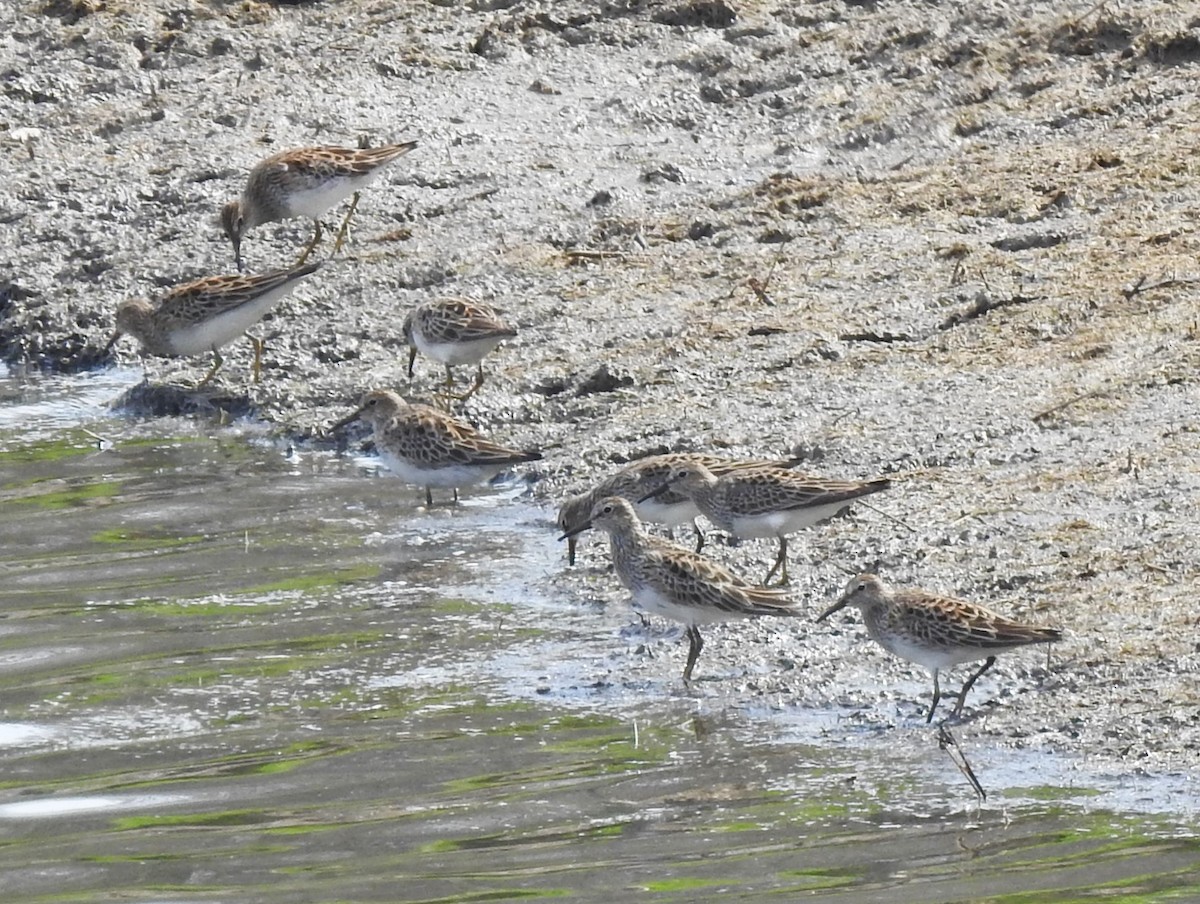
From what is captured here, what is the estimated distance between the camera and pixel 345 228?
47.2ft

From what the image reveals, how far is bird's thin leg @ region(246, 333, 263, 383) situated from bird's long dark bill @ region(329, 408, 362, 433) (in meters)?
1.18

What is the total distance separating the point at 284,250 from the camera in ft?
48.4

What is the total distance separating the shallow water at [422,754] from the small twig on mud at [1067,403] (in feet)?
7.45

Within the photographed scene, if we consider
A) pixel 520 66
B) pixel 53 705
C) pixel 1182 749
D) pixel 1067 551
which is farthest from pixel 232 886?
pixel 520 66

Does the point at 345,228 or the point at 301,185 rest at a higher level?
the point at 301,185

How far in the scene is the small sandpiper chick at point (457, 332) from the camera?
11.7 m

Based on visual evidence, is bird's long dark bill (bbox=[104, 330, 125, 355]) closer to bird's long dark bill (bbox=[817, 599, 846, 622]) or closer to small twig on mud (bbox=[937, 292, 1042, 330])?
small twig on mud (bbox=[937, 292, 1042, 330])

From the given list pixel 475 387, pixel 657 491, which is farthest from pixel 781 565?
pixel 475 387

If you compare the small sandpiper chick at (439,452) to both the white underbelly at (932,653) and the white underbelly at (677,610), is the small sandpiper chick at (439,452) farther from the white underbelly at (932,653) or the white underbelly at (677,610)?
the white underbelly at (932,653)

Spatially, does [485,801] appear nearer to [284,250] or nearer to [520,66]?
[284,250]

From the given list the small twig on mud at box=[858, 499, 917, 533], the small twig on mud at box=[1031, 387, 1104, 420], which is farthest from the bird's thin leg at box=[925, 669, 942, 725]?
the small twig on mud at box=[1031, 387, 1104, 420]

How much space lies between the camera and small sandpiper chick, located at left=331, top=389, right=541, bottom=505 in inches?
416

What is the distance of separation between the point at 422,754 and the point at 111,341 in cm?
619

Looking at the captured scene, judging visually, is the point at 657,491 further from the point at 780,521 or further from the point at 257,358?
the point at 257,358
